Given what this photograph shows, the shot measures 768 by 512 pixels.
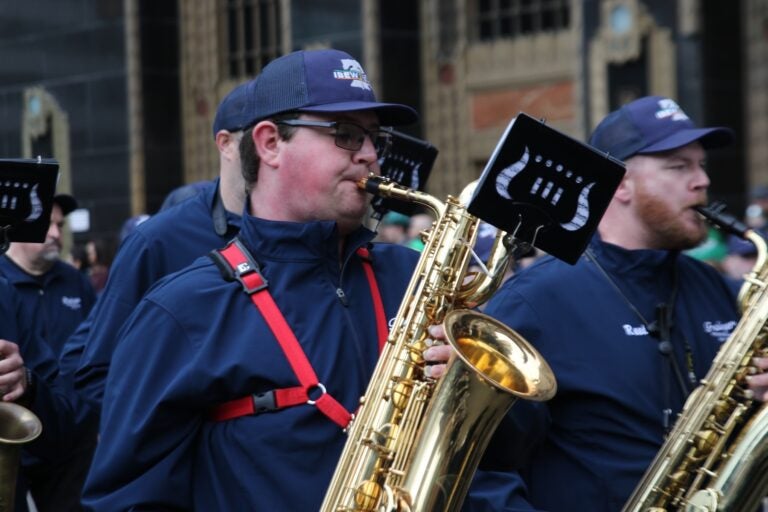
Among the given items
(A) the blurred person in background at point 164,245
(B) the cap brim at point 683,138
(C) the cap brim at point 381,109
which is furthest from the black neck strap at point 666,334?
(A) the blurred person in background at point 164,245

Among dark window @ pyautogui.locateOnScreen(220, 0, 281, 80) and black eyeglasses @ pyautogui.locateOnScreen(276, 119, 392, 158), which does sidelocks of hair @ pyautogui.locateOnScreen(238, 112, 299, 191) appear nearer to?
black eyeglasses @ pyautogui.locateOnScreen(276, 119, 392, 158)

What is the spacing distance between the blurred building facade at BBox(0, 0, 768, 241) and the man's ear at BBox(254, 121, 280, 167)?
10.1 m

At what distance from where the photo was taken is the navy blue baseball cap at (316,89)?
3.42 metres

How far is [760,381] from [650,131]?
983 mm

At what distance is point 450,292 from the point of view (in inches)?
134

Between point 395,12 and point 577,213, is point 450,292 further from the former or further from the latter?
point 395,12

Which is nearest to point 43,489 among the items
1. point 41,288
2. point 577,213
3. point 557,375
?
point 41,288

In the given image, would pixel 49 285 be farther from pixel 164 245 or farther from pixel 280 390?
pixel 280 390

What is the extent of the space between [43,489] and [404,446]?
4109mm

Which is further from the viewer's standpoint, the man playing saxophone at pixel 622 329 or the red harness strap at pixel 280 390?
the man playing saxophone at pixel 622 329

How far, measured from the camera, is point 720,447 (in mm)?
4070

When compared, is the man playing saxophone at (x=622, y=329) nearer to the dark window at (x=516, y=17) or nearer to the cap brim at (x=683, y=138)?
the cap brim at (x=683, y=138)

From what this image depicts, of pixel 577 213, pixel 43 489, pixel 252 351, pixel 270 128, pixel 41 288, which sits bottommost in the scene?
pixel 43 489

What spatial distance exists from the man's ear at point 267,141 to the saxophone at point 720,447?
5.07 ft
